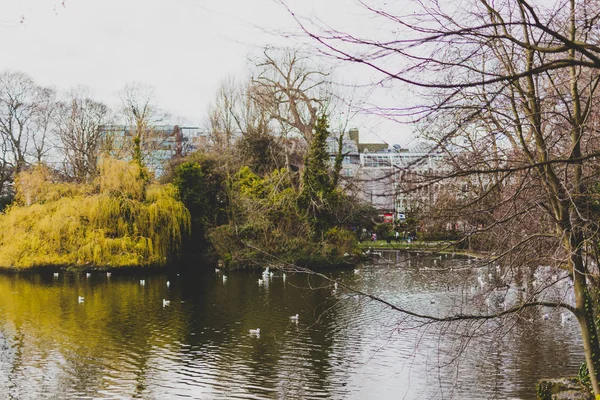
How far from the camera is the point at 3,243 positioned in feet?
81.5

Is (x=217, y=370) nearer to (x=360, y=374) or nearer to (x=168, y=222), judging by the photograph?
(x=360, y=374)

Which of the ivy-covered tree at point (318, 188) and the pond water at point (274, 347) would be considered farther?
the ivy-covered tree at point (318, 188)

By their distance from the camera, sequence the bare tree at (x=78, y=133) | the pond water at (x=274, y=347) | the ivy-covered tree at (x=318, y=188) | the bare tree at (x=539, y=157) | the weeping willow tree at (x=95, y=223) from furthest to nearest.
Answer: the bare tree at (x=78, y=133), the ivy-covered tree at (x=318, y=188), the weeping willow tree at (x=95, y=223), the pond water at (x=274, y=347), the bare tree at (x=539, y=157)

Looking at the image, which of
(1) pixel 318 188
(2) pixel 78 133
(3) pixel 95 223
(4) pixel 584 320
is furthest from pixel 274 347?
(2) pixel 78 133

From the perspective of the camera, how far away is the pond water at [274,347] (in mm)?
8539

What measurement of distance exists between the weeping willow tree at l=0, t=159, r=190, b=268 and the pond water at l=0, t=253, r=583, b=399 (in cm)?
602

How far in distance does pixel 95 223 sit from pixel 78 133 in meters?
10.4

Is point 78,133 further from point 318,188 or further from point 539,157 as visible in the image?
point 539,157

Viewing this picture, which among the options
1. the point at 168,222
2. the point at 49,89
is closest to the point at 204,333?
the point at 168,222

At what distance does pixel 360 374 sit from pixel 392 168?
23.1ft

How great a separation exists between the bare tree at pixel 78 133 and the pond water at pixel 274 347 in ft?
51.0

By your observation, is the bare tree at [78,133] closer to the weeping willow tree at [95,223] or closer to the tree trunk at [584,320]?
the weeping willow tree at [95,223]

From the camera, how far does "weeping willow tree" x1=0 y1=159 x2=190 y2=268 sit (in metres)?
23.9

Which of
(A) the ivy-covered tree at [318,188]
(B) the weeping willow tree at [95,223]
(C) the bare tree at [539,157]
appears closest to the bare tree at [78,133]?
(B) the weeping willow tree at [95,223]
